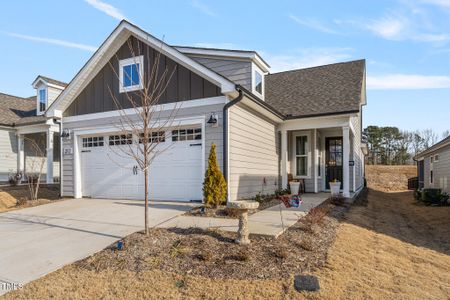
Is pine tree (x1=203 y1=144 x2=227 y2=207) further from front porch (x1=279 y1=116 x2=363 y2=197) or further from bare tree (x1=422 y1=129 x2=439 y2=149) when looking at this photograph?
bare tree (x1=422 y1=129 x2=439 y2=149)

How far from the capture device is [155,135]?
10.4m

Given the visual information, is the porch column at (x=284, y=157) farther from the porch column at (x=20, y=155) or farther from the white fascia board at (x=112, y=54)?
the porch column at (x=20, y=155)

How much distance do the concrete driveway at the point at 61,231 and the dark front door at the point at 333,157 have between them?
8.49 metres

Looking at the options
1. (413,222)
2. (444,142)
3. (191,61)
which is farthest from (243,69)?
(444,142)

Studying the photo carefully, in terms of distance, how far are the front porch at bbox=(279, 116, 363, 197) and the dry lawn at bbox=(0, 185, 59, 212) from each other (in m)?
9.31

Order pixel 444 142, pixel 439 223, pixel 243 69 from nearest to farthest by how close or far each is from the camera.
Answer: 1. pixel 439 223
2. pixel 243 69
3. pixel 444 142

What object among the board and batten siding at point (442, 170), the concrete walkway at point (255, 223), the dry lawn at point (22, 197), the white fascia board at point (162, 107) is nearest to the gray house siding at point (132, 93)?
the white fascia board at point (162, 107)

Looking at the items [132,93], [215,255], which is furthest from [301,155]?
[215,255]

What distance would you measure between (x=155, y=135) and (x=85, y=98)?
10.9 feet

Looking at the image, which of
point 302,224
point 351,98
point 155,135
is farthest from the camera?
point 351,98

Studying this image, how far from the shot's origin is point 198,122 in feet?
30.3

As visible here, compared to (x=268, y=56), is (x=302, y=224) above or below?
below

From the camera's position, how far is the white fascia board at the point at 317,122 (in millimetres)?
11406

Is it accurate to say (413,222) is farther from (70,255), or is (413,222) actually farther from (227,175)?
(70,255)
